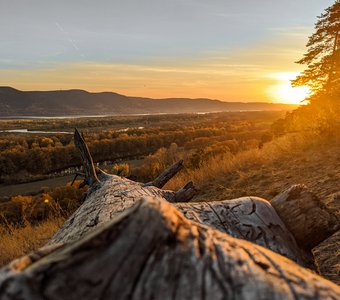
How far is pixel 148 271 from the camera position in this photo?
965mm

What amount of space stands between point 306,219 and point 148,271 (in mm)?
1667

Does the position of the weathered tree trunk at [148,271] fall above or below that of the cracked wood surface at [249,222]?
above

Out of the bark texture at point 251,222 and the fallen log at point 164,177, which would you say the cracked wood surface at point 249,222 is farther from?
the fallen log at point 164,177

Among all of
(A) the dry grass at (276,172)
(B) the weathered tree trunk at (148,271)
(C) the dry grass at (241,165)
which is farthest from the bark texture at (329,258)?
(C) the dry grass at (241,165)

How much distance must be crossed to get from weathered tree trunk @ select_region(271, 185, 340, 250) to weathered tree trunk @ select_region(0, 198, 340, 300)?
4.06ft

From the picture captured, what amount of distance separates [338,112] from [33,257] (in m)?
16.0

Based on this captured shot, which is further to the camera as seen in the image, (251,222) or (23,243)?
(23,243)

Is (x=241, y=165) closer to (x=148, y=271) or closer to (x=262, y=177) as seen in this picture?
(x=262, y=177)

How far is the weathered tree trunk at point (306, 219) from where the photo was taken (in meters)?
2.22

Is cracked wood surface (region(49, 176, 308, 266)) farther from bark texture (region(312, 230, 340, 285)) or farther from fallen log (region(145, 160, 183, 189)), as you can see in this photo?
fallen log (region(145, 160, 183, 189))

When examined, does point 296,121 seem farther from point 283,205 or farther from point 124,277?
point 124,277

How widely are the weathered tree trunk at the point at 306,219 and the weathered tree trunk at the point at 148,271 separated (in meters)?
1.24

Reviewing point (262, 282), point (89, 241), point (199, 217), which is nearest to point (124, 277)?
point (89, 241)

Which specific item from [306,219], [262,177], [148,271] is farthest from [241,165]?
[148,271]
